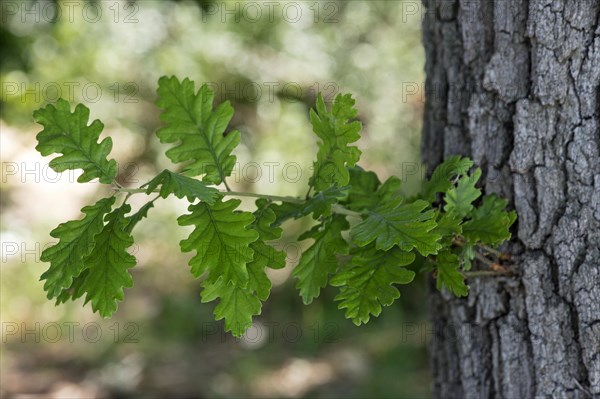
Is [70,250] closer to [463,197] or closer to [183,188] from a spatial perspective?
[183,188]

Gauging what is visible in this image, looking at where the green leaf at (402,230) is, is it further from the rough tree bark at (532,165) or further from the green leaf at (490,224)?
the rough tree bark at (532,165)

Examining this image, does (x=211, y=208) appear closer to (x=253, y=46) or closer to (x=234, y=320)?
(x=234, y=320)

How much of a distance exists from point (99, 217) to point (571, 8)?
85 centimetres

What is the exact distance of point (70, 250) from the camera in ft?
3.36

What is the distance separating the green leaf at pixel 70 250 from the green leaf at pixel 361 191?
1.46 feet

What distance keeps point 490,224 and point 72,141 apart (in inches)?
27.1

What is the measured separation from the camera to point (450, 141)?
4.63ft

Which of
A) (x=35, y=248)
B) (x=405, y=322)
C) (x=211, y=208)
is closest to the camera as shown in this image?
(x=211, y=208)

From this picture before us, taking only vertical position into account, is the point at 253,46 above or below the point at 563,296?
above

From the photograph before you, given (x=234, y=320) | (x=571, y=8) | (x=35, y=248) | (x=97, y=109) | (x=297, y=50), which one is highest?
(x=297, y=50)

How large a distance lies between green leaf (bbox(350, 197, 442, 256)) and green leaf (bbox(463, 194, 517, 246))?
0.14 metres

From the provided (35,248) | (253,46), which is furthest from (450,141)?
(253,46)

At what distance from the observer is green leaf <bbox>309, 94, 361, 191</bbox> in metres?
1.09

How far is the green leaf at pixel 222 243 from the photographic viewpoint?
97 cm
